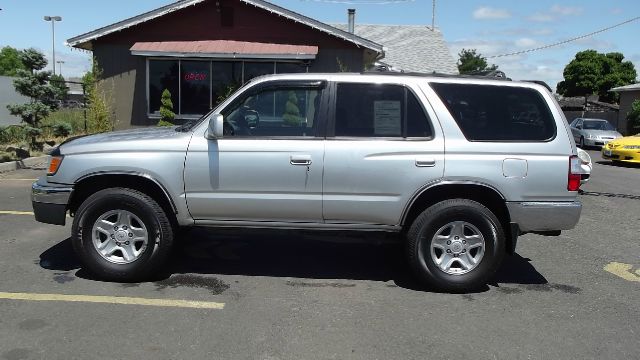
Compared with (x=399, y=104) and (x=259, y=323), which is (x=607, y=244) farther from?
(x=259, y=323)

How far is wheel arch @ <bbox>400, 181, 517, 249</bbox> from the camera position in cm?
496

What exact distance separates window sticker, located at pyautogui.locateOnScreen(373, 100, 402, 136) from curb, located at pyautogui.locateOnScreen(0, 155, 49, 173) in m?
10.2

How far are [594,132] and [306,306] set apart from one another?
22.9 m

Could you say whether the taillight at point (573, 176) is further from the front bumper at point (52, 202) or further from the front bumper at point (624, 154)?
the front bumper at point (624, 154)

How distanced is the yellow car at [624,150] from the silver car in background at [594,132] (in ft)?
20.2

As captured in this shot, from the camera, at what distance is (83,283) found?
5121 mm

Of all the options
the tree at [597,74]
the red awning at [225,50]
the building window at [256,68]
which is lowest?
the building window at [256,68]

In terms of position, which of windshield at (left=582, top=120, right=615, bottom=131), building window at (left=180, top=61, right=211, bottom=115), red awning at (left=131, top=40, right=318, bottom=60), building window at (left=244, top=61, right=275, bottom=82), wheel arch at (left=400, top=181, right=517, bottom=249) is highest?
red awning at (left=131, top=40, right=318, bottom=60)

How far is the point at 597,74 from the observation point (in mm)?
58344

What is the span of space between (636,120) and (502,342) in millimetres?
29839

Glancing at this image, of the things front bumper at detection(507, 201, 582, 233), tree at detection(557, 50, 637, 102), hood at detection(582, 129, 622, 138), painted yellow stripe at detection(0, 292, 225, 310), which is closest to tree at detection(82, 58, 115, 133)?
painted yellow stripe at detection(0, 292, 225, 310)

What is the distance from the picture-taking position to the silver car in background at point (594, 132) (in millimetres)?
23750

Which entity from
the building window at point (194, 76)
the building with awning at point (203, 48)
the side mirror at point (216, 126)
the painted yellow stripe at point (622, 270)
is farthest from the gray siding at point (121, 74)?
the painted yellow stripe at point (622, 270)

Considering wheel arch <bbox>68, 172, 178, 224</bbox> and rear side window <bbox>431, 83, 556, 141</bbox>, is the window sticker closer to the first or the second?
rear side window <bbox>431, 83, 556, 141</bbox>
